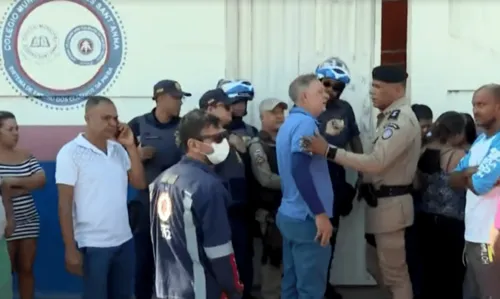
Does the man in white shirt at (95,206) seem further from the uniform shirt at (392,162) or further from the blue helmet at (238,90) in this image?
the uniform shirt at (392,162)

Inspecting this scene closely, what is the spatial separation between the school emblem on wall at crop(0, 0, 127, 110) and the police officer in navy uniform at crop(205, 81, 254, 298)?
109cm

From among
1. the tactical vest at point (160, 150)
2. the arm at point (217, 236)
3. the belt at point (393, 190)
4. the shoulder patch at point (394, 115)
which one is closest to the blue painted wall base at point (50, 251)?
the tactical vest at point (160, 150)

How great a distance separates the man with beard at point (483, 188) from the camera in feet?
14.9

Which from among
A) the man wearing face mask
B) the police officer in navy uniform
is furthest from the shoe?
the man wearing face mask

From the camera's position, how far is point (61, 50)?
668 centimetres

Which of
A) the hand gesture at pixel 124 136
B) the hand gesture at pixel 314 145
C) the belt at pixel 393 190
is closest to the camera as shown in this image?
the hand gesture at pixel 314 145

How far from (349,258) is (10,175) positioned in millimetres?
2776

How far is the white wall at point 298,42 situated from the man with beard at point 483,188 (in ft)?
6.16

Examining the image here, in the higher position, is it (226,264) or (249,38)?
(249,38)

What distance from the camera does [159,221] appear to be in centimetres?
402

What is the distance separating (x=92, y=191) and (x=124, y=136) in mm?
510

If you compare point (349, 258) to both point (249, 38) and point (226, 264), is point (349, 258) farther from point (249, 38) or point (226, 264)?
point (226, 264)

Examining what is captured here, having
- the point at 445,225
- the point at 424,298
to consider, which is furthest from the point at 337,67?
the point at 424,298

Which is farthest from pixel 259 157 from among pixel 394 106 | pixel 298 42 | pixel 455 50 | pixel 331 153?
pixel 455 50
